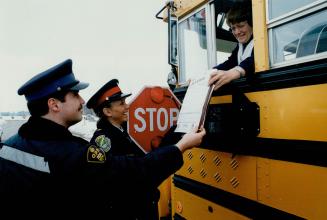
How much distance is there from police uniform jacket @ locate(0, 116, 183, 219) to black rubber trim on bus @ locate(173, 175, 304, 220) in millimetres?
797

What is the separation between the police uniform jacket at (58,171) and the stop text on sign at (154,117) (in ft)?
2.90

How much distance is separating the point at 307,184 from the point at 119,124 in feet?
5.36

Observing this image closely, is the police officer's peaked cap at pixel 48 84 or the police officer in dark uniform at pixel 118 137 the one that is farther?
the police officer in dark uniform at pixel 118 137

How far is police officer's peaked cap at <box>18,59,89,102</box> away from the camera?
161cm

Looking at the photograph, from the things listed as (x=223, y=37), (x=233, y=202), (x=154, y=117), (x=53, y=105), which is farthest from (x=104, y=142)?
(x=223, y=37)

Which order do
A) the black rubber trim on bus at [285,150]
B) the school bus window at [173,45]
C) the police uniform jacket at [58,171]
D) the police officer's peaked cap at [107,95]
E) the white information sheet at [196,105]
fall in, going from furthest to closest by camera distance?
the school bus window at [173,45] → the police officer's peaked cap at [107,95] → the white information sheet at [196,105] → the black rubber trim on bus at [285,150] → the police uniform jacket at [58,171]

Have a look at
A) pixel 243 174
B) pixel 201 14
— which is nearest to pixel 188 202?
pixel 243 174

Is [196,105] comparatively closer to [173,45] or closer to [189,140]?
[189,140]

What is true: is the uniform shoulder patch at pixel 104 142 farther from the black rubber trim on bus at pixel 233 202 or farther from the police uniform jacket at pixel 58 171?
the black rubber trim on bus at pixel 233 202

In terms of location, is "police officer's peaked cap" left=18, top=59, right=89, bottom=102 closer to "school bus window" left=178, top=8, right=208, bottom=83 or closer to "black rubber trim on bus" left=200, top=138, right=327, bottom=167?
"black rubber trim on bus" left=200, top=138, right=327, bottom=167

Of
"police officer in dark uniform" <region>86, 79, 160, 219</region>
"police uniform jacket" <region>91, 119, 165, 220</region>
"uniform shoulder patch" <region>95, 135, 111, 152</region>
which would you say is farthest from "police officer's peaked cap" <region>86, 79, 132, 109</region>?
"uniform shoulder patch" <region>95, 135, 111, 152</region>

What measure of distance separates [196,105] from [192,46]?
4.15 feet

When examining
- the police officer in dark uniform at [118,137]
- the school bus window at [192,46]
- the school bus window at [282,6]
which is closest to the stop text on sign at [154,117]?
the police officer in dark uniform at [118,137]

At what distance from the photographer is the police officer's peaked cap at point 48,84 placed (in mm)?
1612
